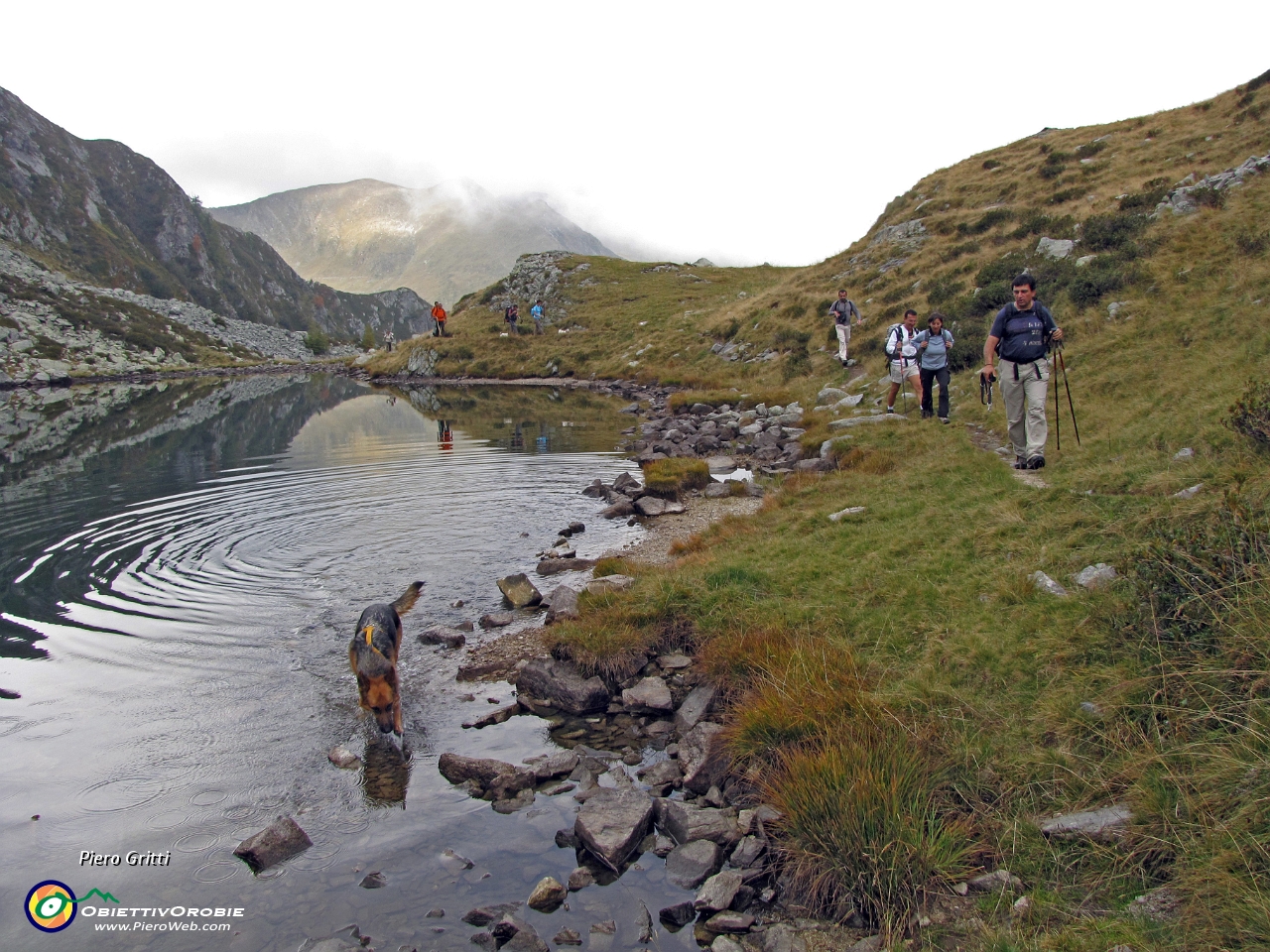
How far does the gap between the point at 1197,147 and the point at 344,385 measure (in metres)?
71.1

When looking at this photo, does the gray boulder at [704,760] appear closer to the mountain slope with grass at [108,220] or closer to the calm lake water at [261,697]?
the calm lake water at [261,697]

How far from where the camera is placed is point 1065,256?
24.8 metres

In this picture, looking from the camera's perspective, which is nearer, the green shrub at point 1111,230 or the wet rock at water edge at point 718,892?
the wet rock at water edge at point 718,892

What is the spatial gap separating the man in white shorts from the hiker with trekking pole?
649cm

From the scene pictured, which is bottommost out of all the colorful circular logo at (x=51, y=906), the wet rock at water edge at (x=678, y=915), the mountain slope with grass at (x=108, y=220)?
the wet rock at water edge at (x=678, y=915)

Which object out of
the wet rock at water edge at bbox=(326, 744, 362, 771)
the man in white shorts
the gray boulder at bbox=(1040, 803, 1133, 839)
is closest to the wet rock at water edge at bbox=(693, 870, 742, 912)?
the gray boulder at bbox=(1040, 803, 1133, 839)

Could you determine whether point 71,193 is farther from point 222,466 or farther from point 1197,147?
point 1197,147

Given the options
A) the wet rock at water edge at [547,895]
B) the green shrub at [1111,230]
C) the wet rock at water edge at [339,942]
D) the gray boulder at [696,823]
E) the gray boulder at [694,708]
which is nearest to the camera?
the wet rock at water edge at [339,942]

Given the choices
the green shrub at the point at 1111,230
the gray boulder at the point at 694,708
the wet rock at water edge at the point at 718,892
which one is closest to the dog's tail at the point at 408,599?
the gray boulder at the point at 694,708

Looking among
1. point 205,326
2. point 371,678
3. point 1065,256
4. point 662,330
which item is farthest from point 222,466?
point 205,326

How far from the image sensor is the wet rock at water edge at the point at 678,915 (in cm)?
558

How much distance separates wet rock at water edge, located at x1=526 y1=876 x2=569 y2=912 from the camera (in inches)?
229

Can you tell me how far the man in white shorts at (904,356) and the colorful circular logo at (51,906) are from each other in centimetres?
1973

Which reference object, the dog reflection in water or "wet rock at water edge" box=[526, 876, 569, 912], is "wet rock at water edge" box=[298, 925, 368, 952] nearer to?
"wet rock at water edge" box=[526, 876, 569, 912]
